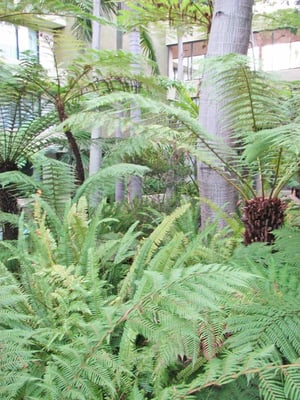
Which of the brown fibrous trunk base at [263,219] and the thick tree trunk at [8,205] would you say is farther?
the thick tree trunk at [8,205]

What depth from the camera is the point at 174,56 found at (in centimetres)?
1609

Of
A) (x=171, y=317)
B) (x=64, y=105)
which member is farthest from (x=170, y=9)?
(x=171, y=317)

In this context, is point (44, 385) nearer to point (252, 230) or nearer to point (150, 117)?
point (252, 230)

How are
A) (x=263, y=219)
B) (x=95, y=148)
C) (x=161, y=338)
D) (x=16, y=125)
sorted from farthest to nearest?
(x=95, y=148), (x=16, y=125), (x=263, y=219), (x=161, y=338)

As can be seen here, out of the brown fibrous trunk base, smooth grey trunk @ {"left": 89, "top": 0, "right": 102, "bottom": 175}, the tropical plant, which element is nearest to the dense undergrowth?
the brown fibrous trunk base

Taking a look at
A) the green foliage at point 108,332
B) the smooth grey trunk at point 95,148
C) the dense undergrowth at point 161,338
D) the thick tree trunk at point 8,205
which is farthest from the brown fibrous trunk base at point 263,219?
the smooth grey trunk at point 95,148

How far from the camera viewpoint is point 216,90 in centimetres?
245

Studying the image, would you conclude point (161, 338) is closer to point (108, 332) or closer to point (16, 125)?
point (108, 332)

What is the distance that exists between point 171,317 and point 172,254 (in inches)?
26.6

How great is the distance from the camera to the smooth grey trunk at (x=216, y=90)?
8.27 ft

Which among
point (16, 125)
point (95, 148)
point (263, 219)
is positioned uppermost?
point (16, 125)

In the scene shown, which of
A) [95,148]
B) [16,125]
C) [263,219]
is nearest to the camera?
[263,219]

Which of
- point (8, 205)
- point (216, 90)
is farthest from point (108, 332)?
point (8, 205)

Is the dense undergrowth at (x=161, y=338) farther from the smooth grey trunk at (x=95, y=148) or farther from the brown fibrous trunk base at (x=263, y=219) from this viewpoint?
the smooth grey trunk at (x=95, y=148)
